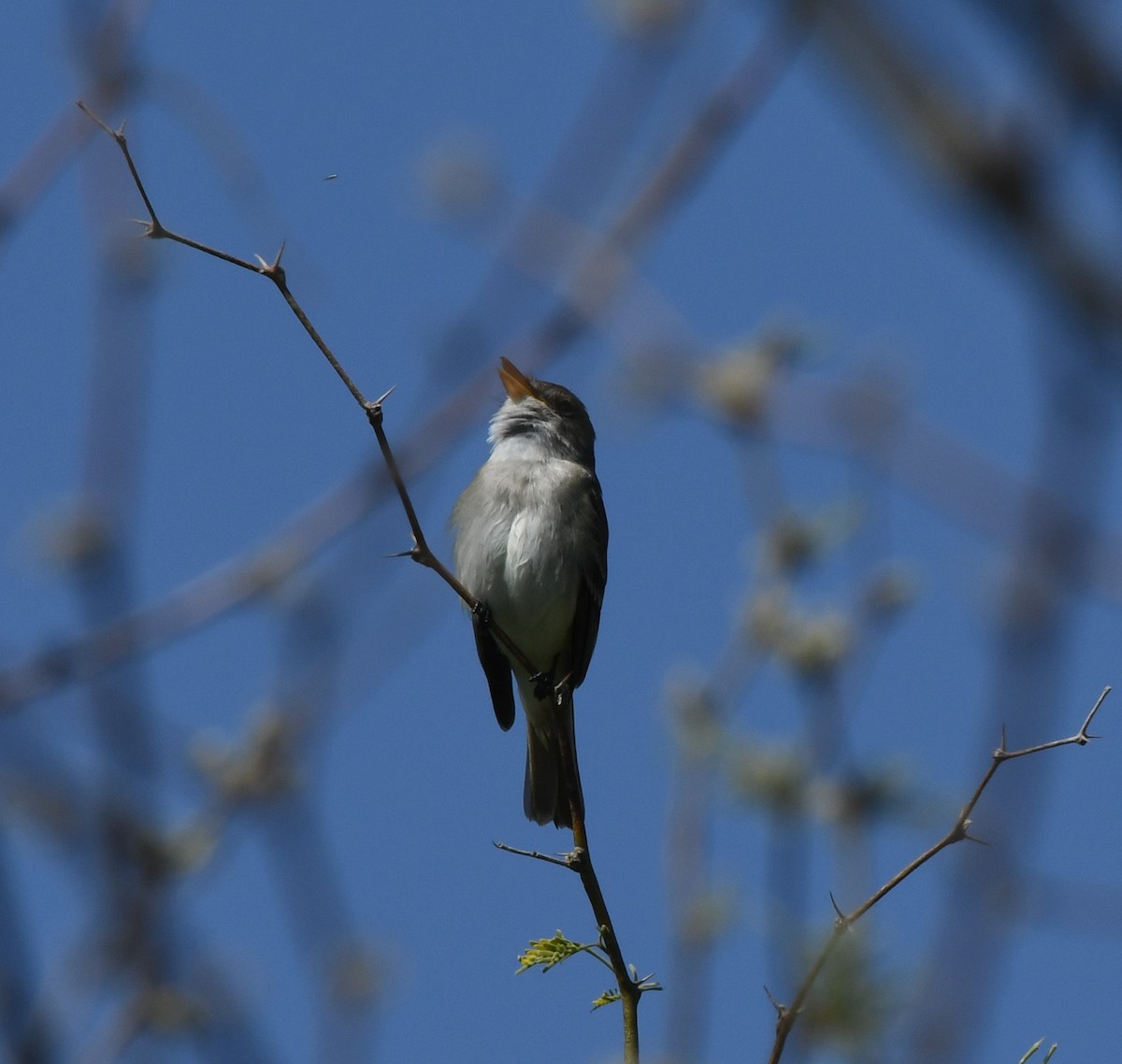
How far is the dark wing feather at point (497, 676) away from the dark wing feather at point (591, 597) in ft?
1.17

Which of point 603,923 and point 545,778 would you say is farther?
point 545,778

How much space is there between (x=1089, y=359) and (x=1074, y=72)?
20cm

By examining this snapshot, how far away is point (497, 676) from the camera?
7164 millimetres

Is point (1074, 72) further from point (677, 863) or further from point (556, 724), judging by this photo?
point (677, 863)

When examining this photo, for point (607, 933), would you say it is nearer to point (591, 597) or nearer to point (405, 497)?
point (405, 497)

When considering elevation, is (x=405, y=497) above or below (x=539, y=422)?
below

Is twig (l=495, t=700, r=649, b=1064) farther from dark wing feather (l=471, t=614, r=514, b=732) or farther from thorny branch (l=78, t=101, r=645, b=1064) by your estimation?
dark wing feather (l=471, t=614, r=514, b=732)

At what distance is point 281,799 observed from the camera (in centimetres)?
345

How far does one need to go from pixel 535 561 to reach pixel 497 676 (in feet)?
1.98

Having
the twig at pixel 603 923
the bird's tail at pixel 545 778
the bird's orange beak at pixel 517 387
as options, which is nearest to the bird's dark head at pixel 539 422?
the bird's orange beak at pixel 517 387

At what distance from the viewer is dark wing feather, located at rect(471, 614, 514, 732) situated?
7.06 metres

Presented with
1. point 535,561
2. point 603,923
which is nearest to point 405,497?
point 603,923

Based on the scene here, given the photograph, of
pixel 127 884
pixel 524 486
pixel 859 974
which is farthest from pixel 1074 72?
pixel 524 486

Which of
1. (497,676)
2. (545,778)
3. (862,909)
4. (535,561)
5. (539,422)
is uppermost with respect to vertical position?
(539,422)
